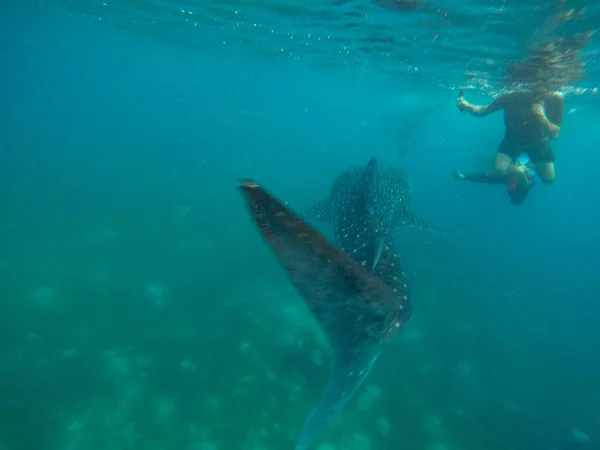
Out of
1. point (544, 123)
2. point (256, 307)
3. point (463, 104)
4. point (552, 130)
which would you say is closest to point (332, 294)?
point (256, 307)

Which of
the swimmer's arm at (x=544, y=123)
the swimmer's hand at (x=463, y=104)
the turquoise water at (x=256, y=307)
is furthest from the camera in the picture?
the swimmer's hand at (x=463, y=104)

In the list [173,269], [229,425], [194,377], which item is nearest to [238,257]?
[173,269]

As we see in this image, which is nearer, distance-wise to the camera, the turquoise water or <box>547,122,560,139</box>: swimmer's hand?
the turquoise water

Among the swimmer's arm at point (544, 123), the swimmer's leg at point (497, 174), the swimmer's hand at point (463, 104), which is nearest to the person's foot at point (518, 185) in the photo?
the swimmer's leg at point (497, 174)

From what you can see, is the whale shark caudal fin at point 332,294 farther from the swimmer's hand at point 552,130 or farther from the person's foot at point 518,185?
the swimmer's hand at point 552,130

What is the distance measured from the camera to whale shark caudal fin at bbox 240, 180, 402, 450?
1.71 meters

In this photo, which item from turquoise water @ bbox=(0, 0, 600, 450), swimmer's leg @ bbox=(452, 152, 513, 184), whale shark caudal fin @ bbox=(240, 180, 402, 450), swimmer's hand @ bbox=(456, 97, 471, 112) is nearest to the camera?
whale shark caudal fin @ bbox=(240, 180, 402, 450)

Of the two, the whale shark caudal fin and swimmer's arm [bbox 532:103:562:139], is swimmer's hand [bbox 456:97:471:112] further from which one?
the whale shark caudal fin

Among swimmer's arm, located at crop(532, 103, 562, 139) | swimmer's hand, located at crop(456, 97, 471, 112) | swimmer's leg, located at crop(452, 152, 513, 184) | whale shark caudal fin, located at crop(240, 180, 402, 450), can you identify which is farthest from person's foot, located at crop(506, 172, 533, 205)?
whale shark caudal fin, located at crop(240, 180, 402, 450)

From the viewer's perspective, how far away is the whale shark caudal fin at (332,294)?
1.71 m

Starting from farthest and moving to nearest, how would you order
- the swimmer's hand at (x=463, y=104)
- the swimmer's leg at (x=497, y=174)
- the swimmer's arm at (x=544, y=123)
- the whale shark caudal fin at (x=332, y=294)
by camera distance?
the swimmer's hand at (x=463, y=104) < the swimmer's arm at (x=544, y=123) < the swimmer's leg at (x=497, y=174) < the whale shark caudal fin at (x=332, y=294)

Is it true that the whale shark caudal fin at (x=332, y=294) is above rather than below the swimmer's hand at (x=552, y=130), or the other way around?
below

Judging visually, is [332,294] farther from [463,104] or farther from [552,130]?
[552,130]

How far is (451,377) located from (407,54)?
59.0ft
